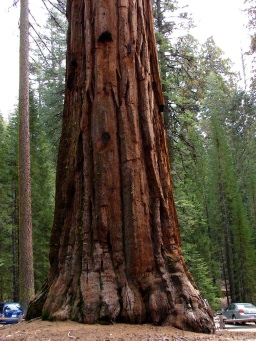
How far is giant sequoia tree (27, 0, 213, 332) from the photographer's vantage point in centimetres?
539

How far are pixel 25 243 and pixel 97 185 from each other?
997cm

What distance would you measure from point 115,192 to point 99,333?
1.94 meters

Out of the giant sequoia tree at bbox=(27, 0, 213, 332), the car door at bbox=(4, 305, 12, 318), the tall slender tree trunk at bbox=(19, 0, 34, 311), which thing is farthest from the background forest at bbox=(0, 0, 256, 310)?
the giant sequoia tree at bbox=(27, 0, 213, 332)

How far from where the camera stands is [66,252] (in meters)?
6.14

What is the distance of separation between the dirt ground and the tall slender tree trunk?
32.9ft

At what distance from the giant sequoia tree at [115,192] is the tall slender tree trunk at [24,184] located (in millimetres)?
8990

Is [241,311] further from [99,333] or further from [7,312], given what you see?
[99,333]

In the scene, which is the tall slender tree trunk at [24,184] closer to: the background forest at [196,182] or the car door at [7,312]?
the background forest at [196,182]

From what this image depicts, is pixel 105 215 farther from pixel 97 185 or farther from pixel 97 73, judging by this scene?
pixel 97 73

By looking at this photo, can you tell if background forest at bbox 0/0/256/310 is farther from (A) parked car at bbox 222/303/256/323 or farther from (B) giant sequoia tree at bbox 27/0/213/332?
(B) giant sequoia tree at bbox 27/0/213/332

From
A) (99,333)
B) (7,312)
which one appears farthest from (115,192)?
(7,312)

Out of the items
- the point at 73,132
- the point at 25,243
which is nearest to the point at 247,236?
the point at 25,243

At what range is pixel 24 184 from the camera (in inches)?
629

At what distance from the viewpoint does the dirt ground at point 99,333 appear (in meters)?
4.54
